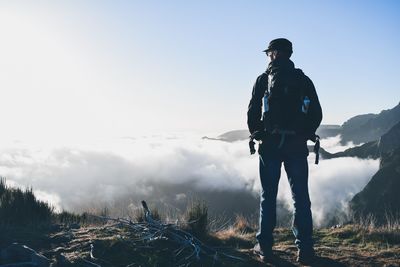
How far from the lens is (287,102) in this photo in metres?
5.28

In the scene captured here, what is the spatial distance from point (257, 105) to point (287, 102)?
0.36 meters

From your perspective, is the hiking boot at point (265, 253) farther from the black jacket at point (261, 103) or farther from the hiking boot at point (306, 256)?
the black jacket at point (261, 103)

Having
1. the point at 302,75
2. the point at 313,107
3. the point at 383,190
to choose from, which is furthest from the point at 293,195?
the point at 383,190

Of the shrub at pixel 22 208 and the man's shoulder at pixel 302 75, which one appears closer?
the man's shoulder at pixel 302 75

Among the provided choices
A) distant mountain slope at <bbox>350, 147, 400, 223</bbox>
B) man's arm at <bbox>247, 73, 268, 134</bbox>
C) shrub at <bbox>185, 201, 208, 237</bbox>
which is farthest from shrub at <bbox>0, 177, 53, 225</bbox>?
distant mountain slope at <bbox>350, 147, 400, 223</bbox>

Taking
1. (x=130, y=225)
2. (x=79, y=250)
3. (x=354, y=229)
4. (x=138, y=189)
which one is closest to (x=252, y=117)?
(x=130, y=225)

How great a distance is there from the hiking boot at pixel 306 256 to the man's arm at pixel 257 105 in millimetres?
1529

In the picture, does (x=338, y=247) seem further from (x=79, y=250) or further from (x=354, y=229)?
(x=79, y=250)

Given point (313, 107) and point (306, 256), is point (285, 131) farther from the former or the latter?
point (306, 256)

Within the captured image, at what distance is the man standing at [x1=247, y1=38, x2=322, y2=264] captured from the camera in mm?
5262

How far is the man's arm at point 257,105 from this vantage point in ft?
17.7

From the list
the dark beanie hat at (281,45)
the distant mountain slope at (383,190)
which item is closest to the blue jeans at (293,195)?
the dark beanie hat at (281,45)

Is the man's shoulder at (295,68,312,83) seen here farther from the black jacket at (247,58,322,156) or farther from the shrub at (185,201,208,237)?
the shrub at (185,201,208,237)

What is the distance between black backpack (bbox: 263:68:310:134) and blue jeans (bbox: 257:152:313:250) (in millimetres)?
349
